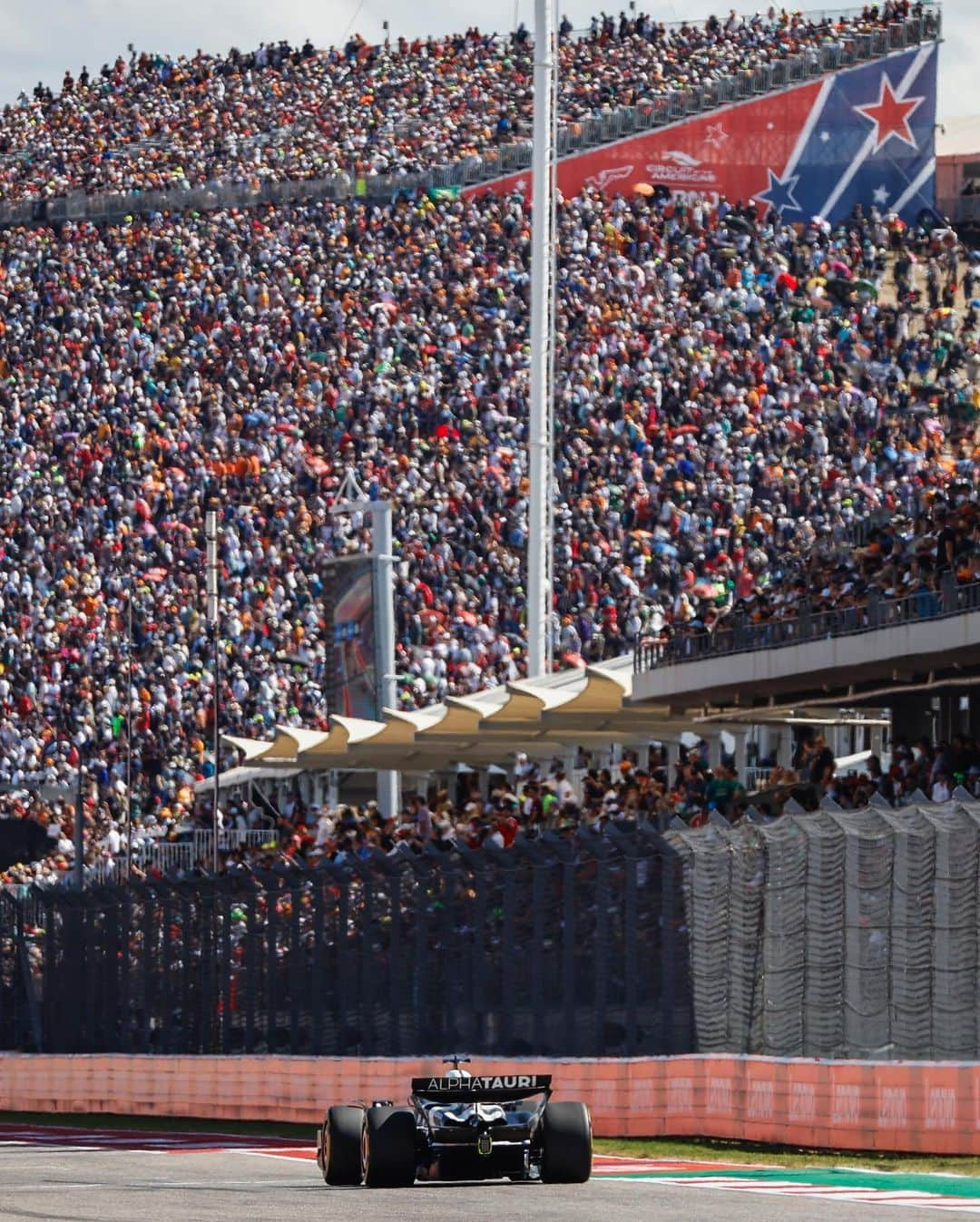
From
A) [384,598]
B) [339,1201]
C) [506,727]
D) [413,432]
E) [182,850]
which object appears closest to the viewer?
[339,1201]

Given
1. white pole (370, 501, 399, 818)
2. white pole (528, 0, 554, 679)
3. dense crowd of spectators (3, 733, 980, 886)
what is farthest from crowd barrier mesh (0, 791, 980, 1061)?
Result: white pole (528, 0, 554, 679)

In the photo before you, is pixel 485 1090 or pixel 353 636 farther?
pixel 353 636

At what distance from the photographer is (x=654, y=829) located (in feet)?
62.0

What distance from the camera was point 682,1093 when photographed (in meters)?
18.3

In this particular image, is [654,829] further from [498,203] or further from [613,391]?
[498,203]

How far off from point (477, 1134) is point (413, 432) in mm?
37917

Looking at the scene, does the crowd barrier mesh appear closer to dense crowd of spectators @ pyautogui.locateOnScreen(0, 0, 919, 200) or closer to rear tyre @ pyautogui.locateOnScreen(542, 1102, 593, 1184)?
rear tyre @ pyautogui.locateOnScreen(542, 1102, 593, 1184)

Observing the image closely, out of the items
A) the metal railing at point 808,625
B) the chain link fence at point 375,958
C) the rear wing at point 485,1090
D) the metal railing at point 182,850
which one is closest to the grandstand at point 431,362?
the metal railing at point 182,850

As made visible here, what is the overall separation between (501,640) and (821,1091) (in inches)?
1062

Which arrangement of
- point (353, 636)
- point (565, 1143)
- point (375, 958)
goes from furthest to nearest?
point (353, 636) → point (375, 958) → point (565, 1143)

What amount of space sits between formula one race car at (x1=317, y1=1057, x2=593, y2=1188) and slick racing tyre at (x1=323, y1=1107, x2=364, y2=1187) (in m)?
0.20

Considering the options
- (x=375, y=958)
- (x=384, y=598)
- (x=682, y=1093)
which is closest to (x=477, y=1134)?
(x=682, y=1093)

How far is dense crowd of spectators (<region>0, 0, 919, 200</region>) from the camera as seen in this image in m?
62.1

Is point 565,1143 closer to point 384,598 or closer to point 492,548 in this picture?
point 384,598
